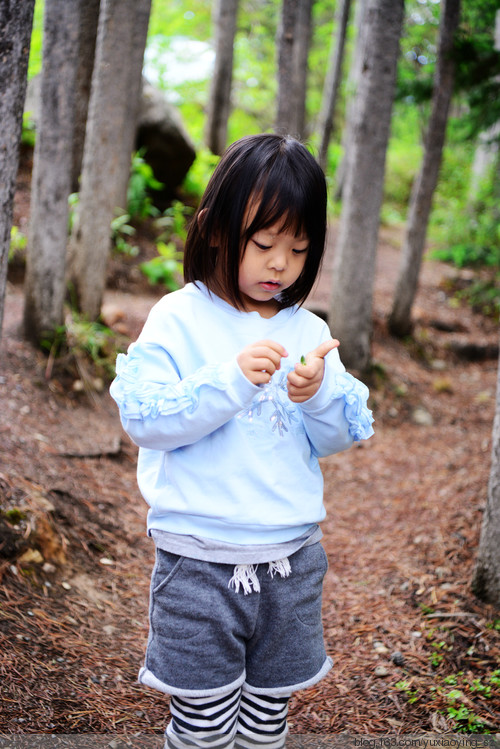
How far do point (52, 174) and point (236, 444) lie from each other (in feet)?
12.1

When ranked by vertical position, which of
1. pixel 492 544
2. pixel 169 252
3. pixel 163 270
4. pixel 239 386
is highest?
pixel 239 386

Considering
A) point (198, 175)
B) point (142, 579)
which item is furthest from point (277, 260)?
point (198, 175)

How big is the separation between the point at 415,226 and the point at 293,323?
22.3 feet

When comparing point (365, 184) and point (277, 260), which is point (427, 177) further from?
point (277, 260)

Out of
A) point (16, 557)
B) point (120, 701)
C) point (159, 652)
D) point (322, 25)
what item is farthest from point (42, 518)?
point (322, 25)

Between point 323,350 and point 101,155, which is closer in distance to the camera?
point 323,350

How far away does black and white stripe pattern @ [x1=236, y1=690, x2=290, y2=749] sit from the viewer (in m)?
1.87

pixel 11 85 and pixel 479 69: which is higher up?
pixel 479 69

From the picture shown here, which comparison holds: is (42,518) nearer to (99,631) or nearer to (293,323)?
(99,631)

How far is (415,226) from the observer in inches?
321

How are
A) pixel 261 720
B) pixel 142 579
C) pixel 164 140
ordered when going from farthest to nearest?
pixel 164 140 → pixel 142 579 → pixel 261 720

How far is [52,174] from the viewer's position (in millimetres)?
4684

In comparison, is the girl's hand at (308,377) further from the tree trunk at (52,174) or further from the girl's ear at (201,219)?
the tree trunk at (52,174)

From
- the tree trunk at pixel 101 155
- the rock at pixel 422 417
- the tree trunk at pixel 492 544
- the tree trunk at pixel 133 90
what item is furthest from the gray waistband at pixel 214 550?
the tree trunk at pixel 133 90
